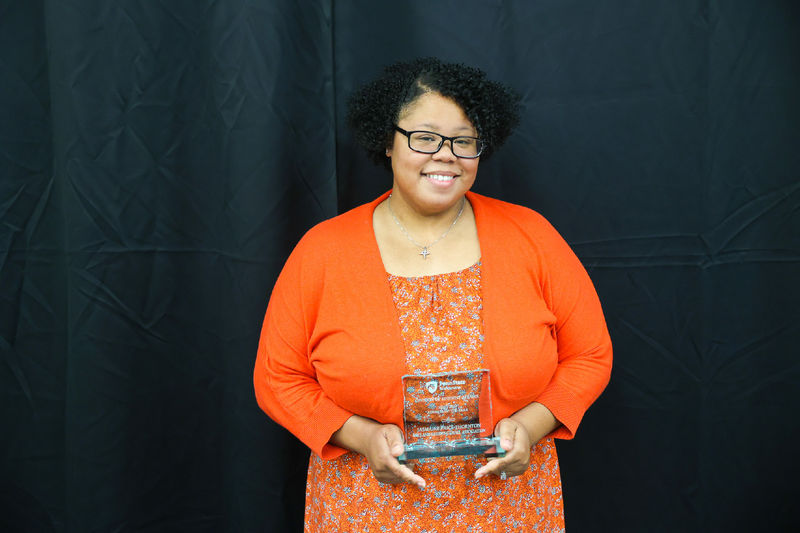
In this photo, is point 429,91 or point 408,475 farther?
point 429,91

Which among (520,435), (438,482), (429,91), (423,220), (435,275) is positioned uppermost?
(429,91)

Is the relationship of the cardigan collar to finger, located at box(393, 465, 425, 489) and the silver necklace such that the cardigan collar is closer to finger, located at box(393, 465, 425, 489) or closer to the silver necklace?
the silver necklace

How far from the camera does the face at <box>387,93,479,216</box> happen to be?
4.39 ft

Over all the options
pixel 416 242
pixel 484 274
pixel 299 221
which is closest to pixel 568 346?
pixel 484 274

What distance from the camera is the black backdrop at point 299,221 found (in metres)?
1.61

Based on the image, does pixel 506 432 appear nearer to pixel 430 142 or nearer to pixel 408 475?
pixel 408 475

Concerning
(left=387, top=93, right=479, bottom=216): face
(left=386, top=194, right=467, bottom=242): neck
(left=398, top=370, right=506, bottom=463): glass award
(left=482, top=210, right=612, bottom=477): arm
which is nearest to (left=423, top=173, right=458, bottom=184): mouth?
(left=387, top=93, right=479, bottom=216): face

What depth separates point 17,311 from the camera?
165 cm

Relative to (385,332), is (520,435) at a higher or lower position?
lower

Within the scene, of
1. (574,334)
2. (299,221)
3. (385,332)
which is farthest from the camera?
(299,221)

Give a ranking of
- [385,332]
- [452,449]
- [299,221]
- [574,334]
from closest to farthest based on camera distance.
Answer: [452,449] < [385,332] < [574,334] < [299,221]

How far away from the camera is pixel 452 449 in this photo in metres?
1.16

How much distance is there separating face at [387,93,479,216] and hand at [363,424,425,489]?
0.46 m

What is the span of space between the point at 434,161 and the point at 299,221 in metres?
0.56
